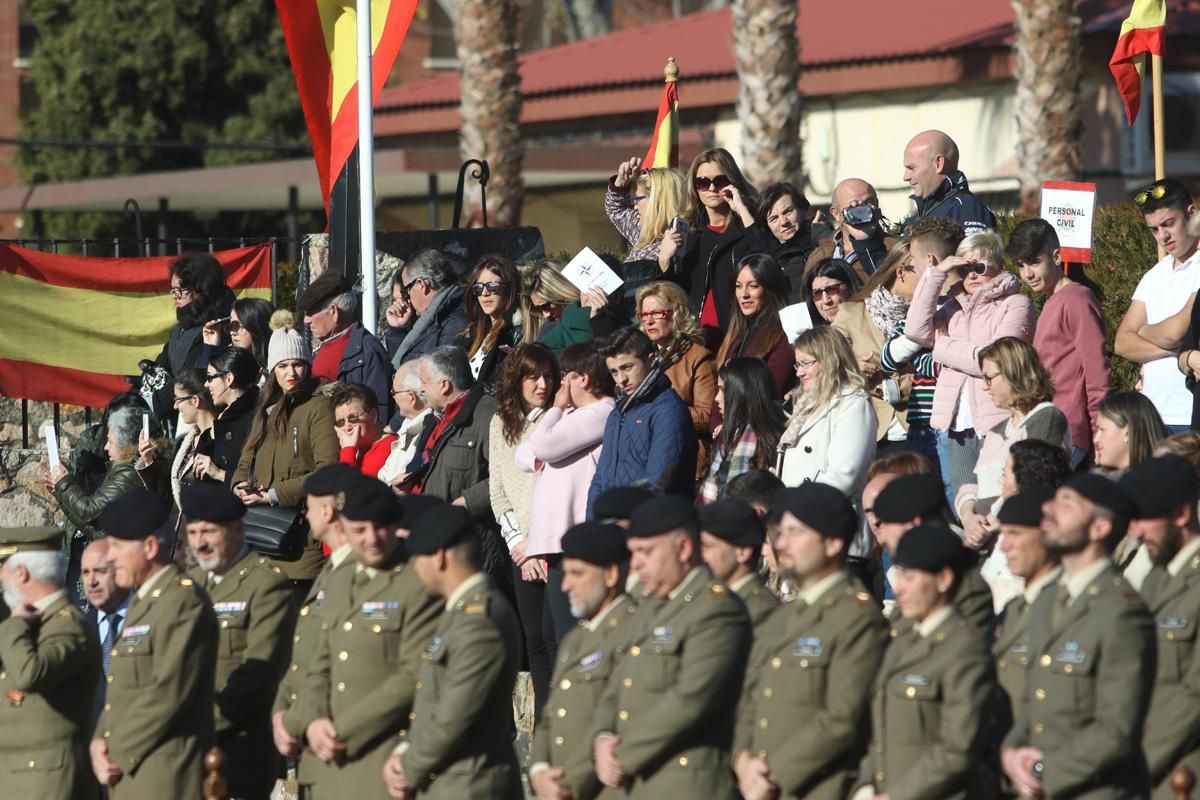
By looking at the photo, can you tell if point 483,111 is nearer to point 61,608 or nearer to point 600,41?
point 600,41

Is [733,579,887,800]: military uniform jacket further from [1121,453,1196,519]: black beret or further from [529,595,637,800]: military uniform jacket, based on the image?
[1121,453,1196,519]: black beret

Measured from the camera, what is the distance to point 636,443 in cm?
896

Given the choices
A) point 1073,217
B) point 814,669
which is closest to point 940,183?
point 1073,217

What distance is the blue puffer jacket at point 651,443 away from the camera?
8.92 metres

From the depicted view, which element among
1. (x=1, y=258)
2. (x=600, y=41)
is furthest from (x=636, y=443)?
(x=600, y=41)

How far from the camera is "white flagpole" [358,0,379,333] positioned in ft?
40.9

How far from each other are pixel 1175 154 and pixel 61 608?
1709cm

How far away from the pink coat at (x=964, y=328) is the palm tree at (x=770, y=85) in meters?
9.82

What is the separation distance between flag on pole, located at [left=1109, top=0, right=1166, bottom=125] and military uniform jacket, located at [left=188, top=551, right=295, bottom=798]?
6.03 meters

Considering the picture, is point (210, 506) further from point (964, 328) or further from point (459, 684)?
point (964, 328)

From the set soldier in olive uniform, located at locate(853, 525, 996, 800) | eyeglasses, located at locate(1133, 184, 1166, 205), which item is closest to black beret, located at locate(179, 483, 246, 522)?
soldier in olive uniform, located at locate(853, 525, 996, 800)

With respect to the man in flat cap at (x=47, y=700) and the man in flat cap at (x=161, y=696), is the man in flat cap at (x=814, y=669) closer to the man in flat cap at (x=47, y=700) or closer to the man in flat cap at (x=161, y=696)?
the man in flat cap at (x=161, y=696)

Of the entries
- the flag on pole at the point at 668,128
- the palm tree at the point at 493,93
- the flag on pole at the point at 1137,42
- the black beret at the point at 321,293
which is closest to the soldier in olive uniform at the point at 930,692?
the black beret at the point at 321,293

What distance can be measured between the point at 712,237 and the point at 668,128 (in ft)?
8.77
